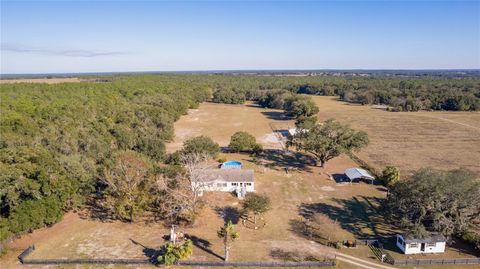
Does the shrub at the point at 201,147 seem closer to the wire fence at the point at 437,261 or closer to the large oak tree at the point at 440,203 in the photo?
the large oak tree at the point at 440,203

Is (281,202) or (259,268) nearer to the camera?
(259,268)

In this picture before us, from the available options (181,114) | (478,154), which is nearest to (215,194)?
(478,154)

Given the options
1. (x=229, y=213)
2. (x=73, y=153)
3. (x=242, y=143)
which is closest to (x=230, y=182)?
(x=229, y=213)

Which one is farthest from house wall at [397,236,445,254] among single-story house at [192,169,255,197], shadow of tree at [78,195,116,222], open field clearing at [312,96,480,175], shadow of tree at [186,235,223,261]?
shadow of tree at [78,195,116,222]

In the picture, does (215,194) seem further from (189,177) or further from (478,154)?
(478,154)

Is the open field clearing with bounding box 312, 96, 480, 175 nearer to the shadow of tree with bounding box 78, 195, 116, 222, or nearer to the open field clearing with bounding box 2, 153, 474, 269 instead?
the open field clearing with bounding box 2, 153, 474, 269

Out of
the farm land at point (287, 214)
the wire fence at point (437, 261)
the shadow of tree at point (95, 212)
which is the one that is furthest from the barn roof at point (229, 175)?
the wire fence at point (437, 261)
